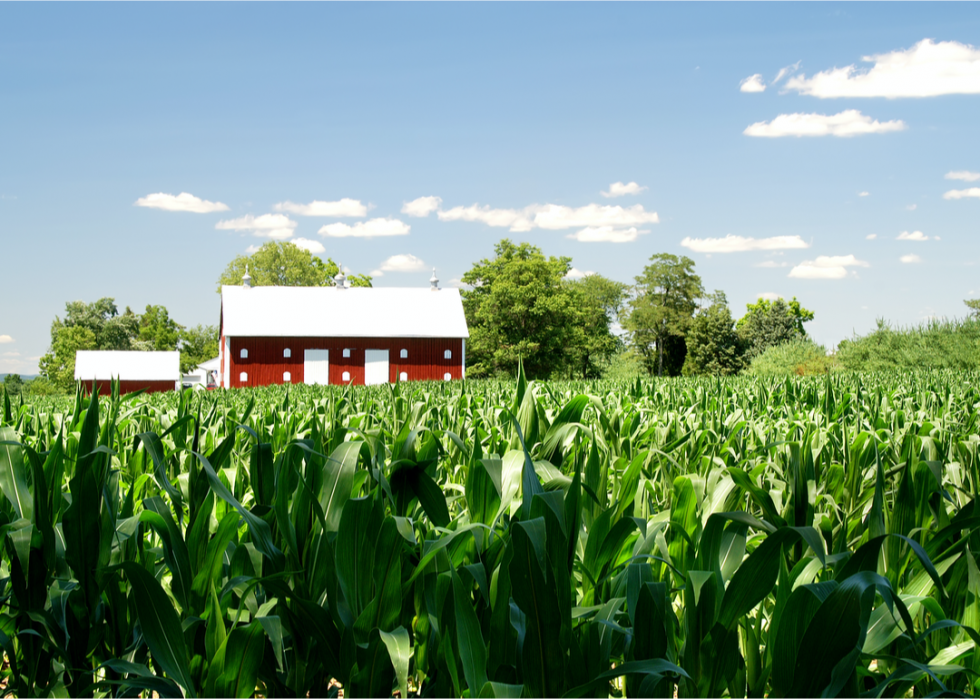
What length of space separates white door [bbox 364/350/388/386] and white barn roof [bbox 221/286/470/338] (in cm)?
100

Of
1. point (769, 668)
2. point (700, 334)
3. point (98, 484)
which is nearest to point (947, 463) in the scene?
point (769, 668)

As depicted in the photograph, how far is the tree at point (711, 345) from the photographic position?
5575 cm

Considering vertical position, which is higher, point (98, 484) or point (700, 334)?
point (700, 334)

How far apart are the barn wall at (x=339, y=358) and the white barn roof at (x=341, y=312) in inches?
19.6

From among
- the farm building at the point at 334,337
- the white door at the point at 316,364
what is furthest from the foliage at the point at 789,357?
the white door at the point at 316,364

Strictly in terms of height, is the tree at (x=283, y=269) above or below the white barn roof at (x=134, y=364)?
above

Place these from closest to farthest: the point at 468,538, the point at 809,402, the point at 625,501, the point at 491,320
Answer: the point at 468,538, the point at 625,501, the point at 809,402, the point at 491,320

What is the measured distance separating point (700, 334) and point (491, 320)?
72.4ft

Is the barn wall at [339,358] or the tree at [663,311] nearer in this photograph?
the barn wall at [339,358]

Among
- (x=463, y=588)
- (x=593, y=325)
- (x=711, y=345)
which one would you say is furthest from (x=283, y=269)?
(x=463, y=588)

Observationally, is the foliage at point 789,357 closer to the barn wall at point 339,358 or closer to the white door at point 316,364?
the barn wall at point 339,358

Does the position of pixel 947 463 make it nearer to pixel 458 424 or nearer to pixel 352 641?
pixel 458 424

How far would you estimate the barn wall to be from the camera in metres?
32.8

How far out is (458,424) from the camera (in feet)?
11.2
